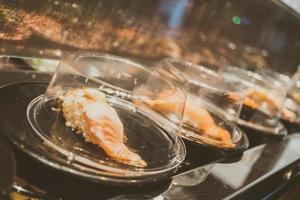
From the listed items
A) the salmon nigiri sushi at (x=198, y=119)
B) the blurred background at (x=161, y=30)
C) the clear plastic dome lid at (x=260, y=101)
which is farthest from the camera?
the clear plastic dome lid at (x=260, y=101)

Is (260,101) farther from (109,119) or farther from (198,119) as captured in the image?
(109,119)

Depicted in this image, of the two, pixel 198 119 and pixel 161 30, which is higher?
pixel 161 30

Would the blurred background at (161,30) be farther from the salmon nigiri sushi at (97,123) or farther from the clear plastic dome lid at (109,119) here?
the salmon nigiri sushi at (97,123)

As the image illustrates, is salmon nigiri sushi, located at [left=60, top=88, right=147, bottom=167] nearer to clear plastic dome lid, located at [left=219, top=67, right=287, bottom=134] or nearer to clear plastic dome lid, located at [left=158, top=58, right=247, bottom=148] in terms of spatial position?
clear plastic dome lid, located at [left=158, top=58, right=247, bottom=148]

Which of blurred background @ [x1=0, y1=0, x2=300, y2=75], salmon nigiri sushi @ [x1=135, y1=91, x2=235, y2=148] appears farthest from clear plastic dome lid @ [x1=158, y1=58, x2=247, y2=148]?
blurred background @ [x1=0, y1=0, x2=300, y2=75]

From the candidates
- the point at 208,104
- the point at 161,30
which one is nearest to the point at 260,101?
the point at 208,104

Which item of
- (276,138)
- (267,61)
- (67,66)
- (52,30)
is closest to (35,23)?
(52,30)

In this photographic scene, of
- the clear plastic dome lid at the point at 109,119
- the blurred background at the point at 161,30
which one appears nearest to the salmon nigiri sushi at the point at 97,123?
the clear plastic dome lid at the point at 109,119
